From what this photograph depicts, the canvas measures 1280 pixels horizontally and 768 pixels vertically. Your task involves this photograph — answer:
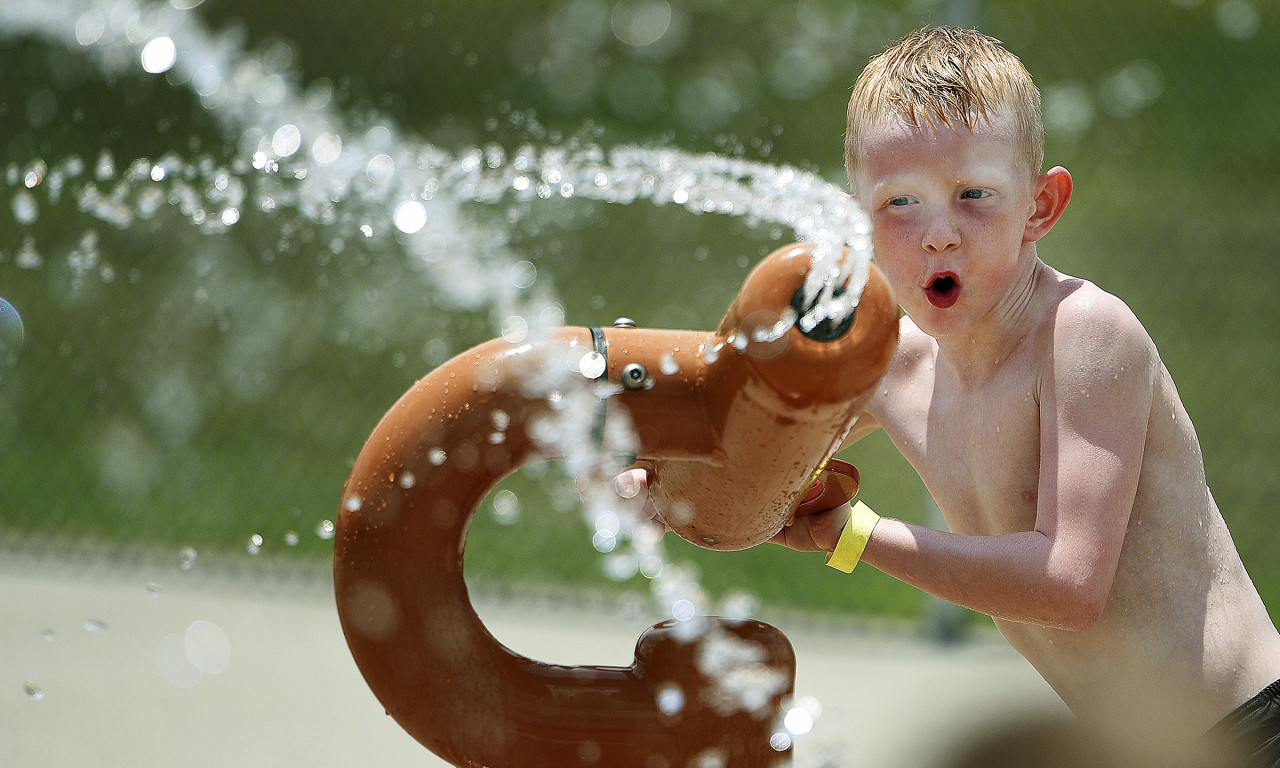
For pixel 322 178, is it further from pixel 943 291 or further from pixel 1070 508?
pixel 1070 508

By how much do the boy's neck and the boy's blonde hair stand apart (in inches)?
4.5

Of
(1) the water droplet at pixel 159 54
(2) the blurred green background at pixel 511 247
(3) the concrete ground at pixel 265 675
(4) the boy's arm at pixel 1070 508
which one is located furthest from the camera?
(1) the water droplet at pixel 159 54

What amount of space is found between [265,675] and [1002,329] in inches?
74.5

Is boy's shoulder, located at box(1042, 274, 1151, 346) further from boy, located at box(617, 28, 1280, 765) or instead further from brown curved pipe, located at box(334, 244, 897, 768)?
brown curved pipe, located at box(334, 244, 897, 768)

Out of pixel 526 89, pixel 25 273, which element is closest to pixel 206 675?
pixel 25 273

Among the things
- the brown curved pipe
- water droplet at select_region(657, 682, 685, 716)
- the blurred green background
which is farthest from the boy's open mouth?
the blurred green background

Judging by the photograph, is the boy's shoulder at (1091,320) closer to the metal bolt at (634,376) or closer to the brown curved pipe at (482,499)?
the brown curved pipe at (482,499)

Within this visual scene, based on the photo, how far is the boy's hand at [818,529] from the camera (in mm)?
1179

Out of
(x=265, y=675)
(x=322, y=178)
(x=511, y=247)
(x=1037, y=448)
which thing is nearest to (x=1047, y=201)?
(x=1037, y=448)

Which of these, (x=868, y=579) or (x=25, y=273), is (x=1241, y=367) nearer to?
(x=868, y=579)

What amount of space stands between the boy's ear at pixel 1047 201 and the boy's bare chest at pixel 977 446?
16cm

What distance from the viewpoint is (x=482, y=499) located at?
92 centimetres

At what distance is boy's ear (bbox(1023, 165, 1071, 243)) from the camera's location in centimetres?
132

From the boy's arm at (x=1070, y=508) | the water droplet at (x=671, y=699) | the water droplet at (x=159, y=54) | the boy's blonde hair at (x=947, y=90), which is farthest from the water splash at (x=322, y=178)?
the water droplet at (x=671, y=699)
